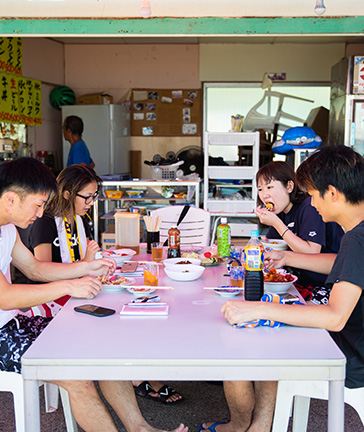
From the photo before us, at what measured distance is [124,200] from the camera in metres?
5.42

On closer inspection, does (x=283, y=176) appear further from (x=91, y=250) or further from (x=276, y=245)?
(x=91, y=250)

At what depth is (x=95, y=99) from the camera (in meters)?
7.82

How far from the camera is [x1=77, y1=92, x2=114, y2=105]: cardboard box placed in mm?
7766

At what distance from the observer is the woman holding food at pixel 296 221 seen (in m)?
2.70

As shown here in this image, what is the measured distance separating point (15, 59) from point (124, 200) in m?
2.67

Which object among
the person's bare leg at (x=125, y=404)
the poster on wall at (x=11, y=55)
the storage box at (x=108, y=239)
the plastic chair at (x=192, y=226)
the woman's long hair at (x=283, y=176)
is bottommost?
the person's bare leg at (x=125, y=404)

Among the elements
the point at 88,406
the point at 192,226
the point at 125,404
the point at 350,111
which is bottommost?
the point at 125,404

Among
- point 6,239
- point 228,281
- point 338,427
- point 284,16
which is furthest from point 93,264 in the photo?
point 284,16

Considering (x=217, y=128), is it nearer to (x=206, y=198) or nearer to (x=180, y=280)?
(x=206, y=198)

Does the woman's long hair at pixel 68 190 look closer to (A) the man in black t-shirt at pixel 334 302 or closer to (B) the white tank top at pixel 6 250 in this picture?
(B) the white tank top at pixel 6 250

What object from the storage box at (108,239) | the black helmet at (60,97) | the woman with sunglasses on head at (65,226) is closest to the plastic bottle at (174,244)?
the woman with sunglasses on head at (65,226)

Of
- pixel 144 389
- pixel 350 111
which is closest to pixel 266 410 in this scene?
pixel 144 389

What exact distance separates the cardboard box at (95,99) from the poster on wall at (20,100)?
766 mm

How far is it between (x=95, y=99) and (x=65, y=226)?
5382 mm
